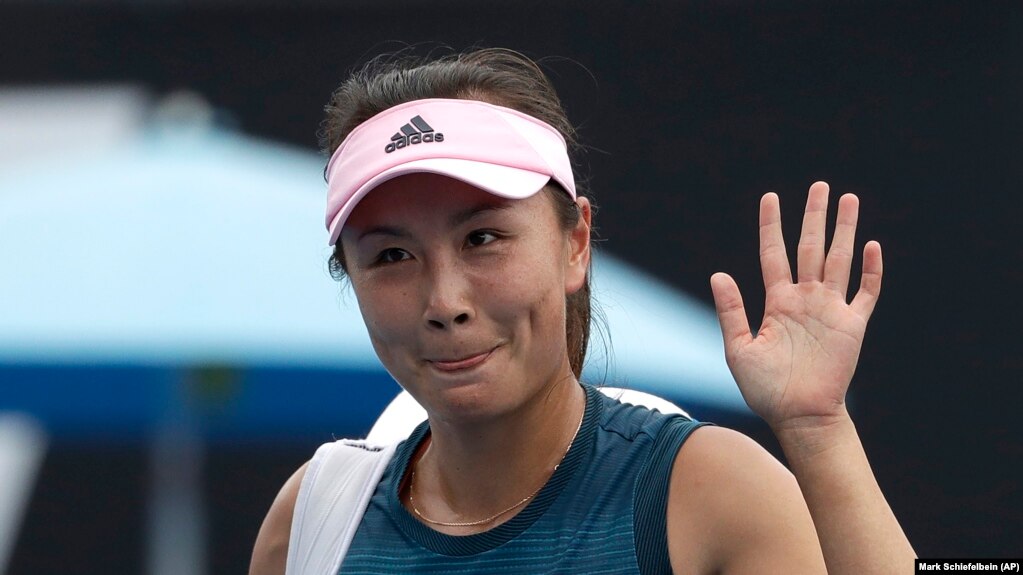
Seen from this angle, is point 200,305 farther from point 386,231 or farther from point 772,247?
point 772,247

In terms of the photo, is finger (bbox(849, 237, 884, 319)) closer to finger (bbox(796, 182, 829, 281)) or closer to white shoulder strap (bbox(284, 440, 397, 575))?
finger (bbox(796, 182, 829, 281))

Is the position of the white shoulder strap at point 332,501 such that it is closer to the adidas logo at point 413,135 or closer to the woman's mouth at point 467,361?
the woman's mouth at point 467,361

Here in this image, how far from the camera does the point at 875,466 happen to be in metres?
3.72

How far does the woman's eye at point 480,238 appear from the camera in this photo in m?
1.67

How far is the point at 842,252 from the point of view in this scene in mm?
1600

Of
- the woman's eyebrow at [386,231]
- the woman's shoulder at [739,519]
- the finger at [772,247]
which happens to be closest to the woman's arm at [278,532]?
the woman's eyebrow at [386,231]

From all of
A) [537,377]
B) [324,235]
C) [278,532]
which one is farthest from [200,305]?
[537,377]

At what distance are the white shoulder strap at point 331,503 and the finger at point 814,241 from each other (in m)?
0.72

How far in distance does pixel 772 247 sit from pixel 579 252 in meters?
0.33

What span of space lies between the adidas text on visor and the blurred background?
1893mm

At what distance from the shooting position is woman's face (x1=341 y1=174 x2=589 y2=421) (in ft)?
5.38

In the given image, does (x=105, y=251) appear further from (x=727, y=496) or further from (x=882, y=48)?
(x=727, y=496)

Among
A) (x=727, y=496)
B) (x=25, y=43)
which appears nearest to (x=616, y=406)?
(x=727, y=496)

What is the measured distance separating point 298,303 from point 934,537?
2.05 metres
